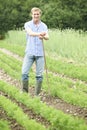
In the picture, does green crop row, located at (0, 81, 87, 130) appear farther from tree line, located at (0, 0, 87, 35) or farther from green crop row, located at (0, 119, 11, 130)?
tree line, located at (0, 0, 87, 35)

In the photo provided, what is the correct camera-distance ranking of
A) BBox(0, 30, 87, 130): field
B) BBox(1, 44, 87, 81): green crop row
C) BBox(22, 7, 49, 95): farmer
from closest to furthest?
BBox(0, 30, 87, 130): field, BBox(22, 7, 49, 95): farmer, BBox(1, 44, 87, 81): green crop row

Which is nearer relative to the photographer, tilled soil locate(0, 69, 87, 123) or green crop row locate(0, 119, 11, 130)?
green crop row locate(0, 119, 11, 130)

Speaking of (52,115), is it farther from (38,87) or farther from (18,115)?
(38,87)

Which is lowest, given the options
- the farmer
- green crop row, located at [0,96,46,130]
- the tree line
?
the tree line

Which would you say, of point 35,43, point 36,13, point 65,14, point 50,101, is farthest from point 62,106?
point 65,14

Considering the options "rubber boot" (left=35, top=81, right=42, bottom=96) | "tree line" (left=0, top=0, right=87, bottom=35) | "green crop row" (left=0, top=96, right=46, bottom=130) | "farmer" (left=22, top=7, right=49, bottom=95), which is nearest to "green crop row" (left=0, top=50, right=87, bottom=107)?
"rubber boot" (left=35, top=81, right=42, bottom=96)

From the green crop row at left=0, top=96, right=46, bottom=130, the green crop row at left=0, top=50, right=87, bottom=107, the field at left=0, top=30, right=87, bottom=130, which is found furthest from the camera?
the green crop row at left=0, top=50, right=87, bottom=107

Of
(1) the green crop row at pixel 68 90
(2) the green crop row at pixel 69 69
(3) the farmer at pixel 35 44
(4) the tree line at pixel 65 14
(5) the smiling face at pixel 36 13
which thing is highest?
(5) the smiling face at pixel 36 13

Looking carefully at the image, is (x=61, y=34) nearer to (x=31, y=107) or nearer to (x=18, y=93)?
(x=18, y=93)

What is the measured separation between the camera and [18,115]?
387 inches

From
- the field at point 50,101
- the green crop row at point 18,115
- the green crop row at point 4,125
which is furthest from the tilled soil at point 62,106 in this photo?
the green crop row at point 4,125

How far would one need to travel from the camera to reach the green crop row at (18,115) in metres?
8.91

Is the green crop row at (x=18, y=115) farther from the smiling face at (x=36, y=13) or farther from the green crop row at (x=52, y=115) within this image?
the smiling face at (x=36, y=13)

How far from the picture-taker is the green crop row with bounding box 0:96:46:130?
29.2 ft
